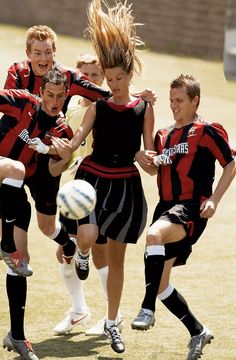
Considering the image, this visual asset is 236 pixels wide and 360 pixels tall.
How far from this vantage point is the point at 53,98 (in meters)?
8.23

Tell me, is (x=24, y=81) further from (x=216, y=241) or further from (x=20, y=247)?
(x=216, y=241)

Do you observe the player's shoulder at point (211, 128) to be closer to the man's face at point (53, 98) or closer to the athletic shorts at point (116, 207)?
the athletic shorts at point (116, 207)

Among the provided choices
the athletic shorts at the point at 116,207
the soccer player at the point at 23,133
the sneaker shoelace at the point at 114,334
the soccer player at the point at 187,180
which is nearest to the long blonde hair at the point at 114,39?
the soccer player at the point at 23,133

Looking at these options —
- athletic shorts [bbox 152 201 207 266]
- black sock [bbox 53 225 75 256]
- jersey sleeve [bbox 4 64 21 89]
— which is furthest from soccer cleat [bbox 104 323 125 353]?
jersey sleeve [bbox 4 64 21 89]

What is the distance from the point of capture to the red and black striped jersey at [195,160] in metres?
8.00

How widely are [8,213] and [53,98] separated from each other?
3.19ft

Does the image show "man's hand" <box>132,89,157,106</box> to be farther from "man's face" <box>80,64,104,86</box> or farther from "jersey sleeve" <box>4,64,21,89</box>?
"jersey sleeve" <box>4,64,21,89</box>

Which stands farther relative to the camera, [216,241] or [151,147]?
[216,241]

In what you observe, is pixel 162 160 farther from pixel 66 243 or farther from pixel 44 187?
pixel 66 243

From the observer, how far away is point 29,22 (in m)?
31.4

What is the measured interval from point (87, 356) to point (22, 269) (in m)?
0.98

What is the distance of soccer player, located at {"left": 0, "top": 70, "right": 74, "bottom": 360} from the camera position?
8.09 metres

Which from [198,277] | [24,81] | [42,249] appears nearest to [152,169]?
[24,81]

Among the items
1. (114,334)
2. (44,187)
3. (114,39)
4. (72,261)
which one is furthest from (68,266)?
(114,39)
